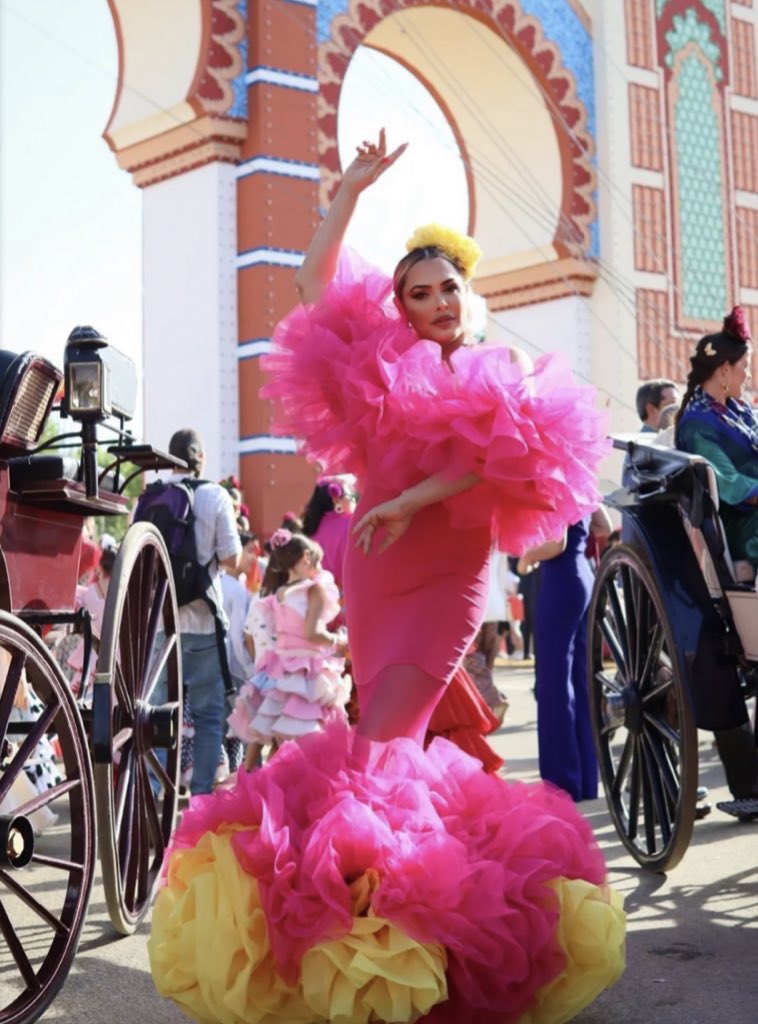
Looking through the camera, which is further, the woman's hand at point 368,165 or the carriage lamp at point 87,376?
the carriage lamp at point 87,376

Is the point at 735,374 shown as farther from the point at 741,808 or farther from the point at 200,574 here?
the point at 200,574

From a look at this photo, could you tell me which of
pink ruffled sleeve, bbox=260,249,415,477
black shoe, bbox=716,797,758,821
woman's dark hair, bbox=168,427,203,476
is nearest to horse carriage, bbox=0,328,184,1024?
pink ruffled sleeve, bbox=260,249,415,477

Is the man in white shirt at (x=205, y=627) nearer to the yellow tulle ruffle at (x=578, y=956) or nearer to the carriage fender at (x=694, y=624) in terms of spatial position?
the carriage fender at (x=694, y=624)

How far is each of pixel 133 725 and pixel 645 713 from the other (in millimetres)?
1508

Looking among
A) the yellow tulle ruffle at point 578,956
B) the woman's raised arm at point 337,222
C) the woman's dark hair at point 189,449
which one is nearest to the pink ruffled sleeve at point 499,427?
the woman's raised arm at point 337,222

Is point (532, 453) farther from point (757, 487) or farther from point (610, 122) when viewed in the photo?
point (610, 122)

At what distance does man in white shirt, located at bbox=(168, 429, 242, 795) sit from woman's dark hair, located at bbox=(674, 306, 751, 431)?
6.45 ft

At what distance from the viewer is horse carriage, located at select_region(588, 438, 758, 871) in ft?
12.4

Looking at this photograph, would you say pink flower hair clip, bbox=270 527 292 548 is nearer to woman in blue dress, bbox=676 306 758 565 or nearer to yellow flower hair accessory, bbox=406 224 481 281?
woman in blue dress, bbox=676 306 758 565

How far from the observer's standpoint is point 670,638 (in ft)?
12.6

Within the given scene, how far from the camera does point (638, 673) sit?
4211 mm

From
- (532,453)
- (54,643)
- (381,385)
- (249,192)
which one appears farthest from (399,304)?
(249,192)

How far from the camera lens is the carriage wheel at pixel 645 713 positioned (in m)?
3.83

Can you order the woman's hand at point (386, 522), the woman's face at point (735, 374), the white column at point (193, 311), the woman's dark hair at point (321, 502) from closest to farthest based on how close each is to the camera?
the woman's hand at point (386, 522)
the woman's face at point (735, 374)
the woman's dark hair at point (321, 502)
the white column at point (193, 311)
